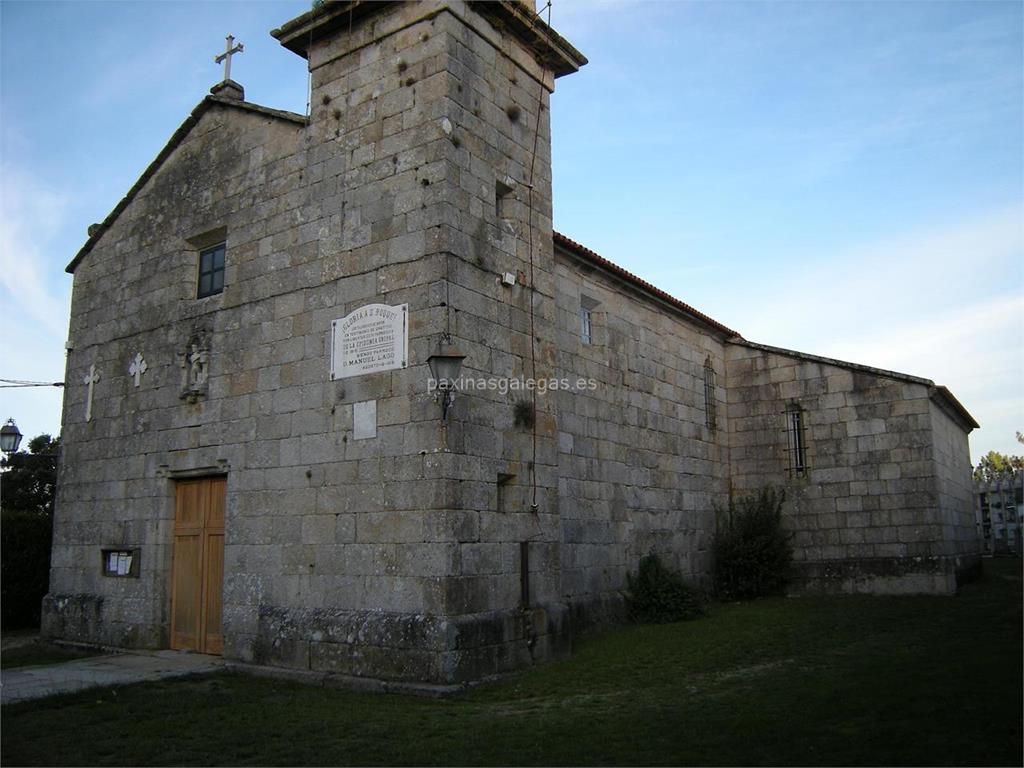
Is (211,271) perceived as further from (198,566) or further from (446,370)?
(446,370)

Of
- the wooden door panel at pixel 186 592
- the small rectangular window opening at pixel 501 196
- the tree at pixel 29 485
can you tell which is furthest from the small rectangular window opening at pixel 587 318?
the tree at pixel 29 485

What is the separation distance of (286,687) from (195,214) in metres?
6.61

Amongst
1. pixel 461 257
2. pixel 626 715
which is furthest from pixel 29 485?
pixel 626 715

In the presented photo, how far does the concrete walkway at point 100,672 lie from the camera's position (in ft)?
26.8

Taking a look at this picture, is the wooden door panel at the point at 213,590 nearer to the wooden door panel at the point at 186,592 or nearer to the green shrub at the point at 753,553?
the wooden door panel at the point at 186,592

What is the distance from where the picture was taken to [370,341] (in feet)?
29.8

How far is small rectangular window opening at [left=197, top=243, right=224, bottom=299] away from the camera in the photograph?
446 inches

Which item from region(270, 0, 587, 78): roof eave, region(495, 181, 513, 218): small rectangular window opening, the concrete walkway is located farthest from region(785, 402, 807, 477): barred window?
the concrete walkway

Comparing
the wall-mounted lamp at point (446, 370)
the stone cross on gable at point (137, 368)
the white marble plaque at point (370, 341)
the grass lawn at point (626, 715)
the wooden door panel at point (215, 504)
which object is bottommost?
the grass lawn at point (626, 715)

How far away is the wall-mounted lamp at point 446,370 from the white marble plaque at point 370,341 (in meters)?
0.55

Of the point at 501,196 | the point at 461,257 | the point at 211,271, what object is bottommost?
the point at 461,257

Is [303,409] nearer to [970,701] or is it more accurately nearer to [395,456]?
[395,456]

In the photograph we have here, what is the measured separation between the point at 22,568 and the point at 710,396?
1242 centimetres

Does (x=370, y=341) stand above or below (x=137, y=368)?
below
